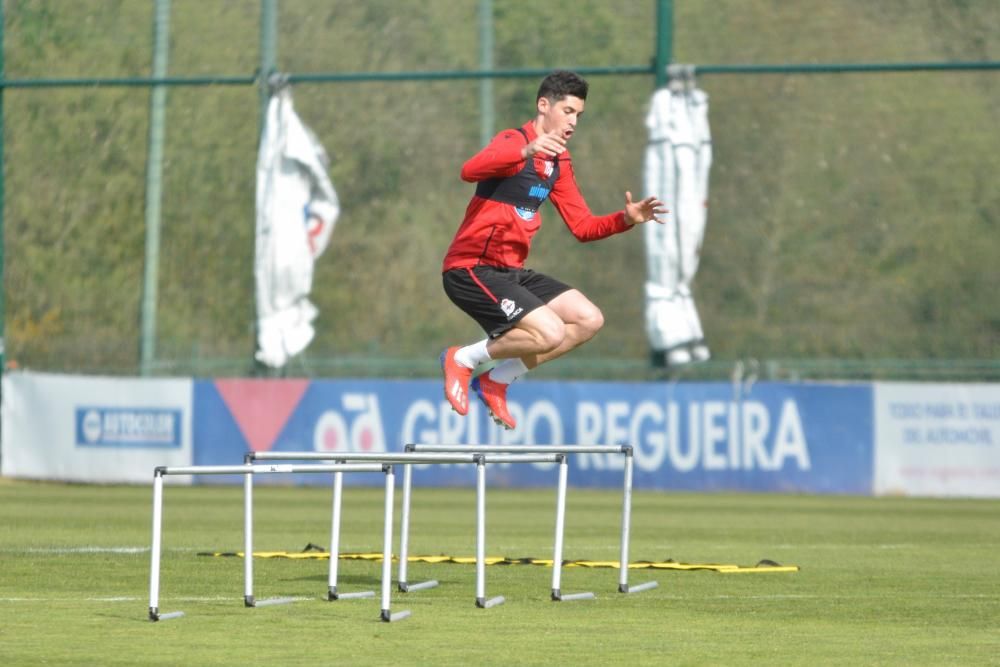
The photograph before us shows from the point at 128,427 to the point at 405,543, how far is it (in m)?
12.7

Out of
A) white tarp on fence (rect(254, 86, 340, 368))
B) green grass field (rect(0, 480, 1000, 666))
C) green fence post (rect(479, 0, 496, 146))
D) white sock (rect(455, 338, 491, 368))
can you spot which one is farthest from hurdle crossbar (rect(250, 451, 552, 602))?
green fence post (rect(479, 0, 496, 146))

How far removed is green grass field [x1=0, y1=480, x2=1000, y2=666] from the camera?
25.8 feet

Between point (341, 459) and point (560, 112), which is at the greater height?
point (560, 112)

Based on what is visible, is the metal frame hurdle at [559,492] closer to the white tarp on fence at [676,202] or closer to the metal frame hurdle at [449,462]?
the metal frame hurdle at [449,462]

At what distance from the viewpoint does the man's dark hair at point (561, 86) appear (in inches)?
404

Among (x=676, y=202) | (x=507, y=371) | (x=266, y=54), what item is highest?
(x=266, y=54)

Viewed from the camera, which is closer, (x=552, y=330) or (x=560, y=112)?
(x=560, y=112)

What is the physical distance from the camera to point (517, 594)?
10.1 metres

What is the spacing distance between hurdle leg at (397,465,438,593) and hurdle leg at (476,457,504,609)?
397 millimetres

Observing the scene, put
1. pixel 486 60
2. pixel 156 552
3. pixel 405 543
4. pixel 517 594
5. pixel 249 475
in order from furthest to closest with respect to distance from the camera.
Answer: pixel 486 60, pixel 517 594, pixel 405 543, pixel 249 475, pixel 156 552

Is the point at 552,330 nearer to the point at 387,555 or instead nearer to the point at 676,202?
the point at 387,555

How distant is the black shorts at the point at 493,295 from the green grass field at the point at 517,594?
4.76ft

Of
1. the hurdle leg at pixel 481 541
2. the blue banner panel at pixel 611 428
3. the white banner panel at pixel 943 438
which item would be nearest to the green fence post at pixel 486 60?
the blue banner panel at pixel 611 428

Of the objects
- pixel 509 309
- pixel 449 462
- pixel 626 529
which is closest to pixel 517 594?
pixel 626 529
